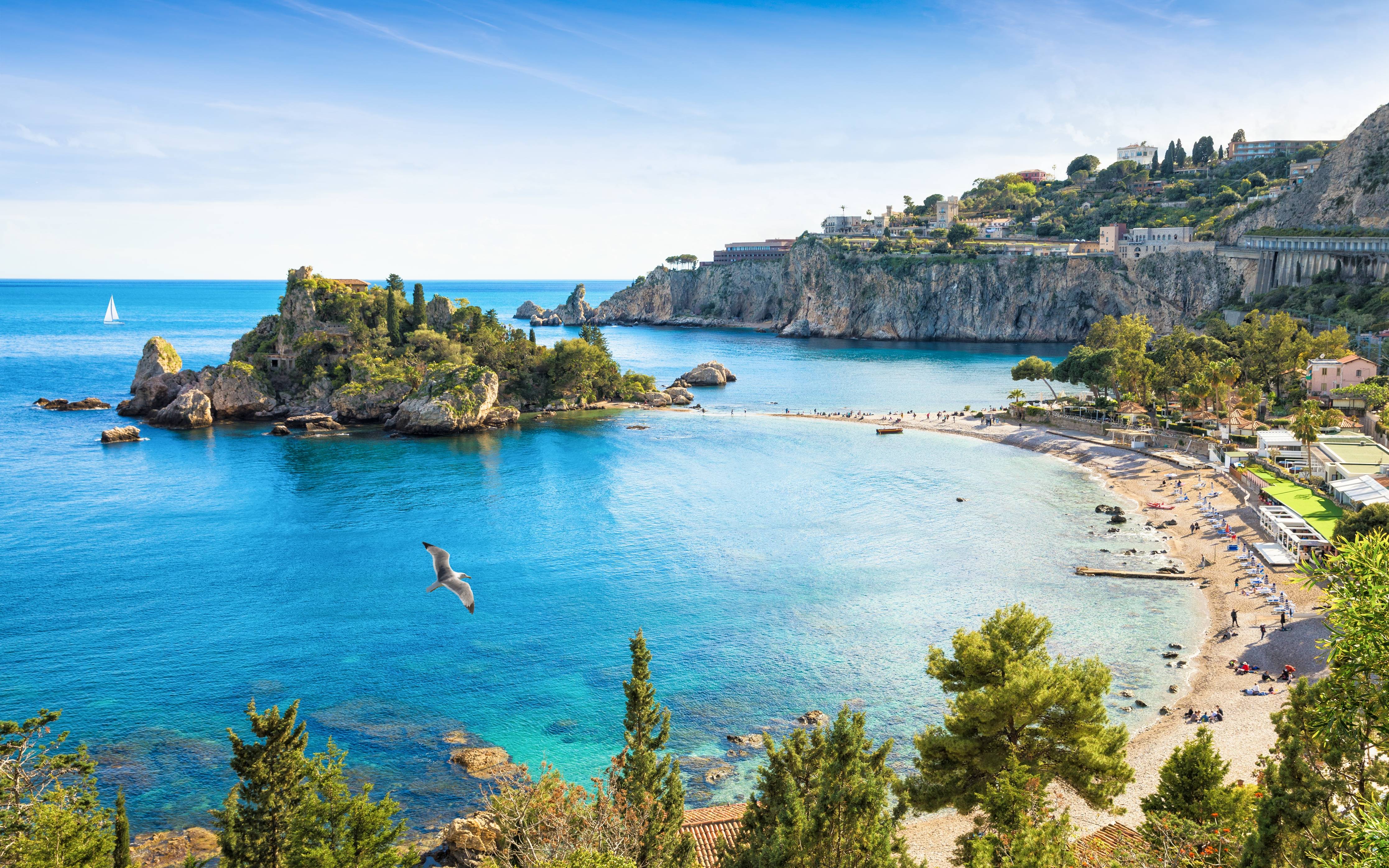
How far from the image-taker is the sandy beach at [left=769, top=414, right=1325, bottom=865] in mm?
23016

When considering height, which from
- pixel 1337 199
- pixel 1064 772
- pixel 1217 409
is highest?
pixel 1337 199

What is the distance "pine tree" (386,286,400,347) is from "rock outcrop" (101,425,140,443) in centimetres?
2393

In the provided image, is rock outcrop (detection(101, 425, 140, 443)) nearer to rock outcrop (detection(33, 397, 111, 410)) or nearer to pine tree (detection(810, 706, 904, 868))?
rock outcrop (detection(33, 397, 111, 410))

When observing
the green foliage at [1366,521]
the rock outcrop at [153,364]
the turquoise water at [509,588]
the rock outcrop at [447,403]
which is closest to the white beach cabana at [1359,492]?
the green foliage at [1366,521]

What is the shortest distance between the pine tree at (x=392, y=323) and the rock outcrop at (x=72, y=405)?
30214 mm

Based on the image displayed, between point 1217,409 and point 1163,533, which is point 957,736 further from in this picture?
point 1217,409

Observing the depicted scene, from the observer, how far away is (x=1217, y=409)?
215 ft

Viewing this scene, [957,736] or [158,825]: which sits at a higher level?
[957,736]

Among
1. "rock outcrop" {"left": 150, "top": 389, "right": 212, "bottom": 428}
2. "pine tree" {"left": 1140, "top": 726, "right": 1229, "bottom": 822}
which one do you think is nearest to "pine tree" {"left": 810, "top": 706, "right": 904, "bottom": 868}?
"pine tree" {"left": 1140, "top": 726, "right": 1229, "bottom": 822}

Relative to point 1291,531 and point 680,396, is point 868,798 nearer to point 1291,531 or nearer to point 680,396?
point 1291,531

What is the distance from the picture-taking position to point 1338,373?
6241cm

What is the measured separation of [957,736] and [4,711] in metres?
30.3

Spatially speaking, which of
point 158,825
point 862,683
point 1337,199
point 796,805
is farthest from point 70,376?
point 1337,199

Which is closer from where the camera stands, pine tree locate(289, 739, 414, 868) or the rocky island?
pine tree locate(289, 739, 414, 868)
